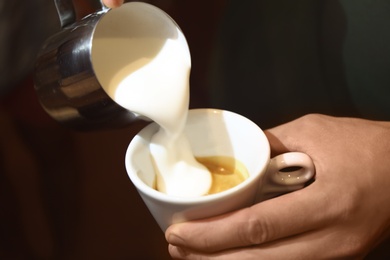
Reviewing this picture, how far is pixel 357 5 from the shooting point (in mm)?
949

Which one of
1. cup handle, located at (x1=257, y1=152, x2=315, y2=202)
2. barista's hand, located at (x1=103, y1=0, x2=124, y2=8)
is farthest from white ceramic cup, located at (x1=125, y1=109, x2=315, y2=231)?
barista's hand, located at (x1=103, y1=0, x2=124, y2=8)

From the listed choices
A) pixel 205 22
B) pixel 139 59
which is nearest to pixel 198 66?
A: pixel 205 22

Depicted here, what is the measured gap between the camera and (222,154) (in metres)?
0.71

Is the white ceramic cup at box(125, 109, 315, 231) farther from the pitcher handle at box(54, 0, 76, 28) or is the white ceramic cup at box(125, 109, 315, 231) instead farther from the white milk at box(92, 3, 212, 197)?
the pitcher handle at box(54, 0, 76, 28)

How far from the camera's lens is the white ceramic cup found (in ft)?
1.75

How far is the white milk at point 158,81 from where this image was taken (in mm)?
594

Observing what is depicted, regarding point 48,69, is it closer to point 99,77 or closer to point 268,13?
point 99,77

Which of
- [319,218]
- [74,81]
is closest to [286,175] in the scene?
[319,218]

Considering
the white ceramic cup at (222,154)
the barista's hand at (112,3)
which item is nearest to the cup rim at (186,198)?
the white ceramic cup at (222,154)

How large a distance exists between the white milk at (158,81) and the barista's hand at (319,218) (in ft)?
0.30

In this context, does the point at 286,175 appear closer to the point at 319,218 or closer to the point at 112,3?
the point at 319,218

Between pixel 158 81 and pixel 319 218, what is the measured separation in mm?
263

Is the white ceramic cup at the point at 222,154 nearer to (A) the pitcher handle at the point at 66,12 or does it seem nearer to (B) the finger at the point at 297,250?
(B) the finger at the point at 297,250

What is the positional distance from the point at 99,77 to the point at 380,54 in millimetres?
621
